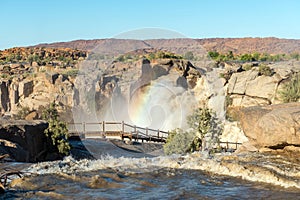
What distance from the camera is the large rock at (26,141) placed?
11.0 metres

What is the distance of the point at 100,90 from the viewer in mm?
26406

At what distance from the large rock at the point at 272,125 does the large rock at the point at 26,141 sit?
617 centimetres

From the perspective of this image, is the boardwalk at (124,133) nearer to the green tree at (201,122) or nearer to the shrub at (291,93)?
the shrub at (291,93)

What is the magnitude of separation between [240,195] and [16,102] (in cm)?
3157

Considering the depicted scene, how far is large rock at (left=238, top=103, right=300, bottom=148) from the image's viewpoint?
7.06 meters

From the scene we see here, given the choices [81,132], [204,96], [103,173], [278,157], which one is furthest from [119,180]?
[204,96]

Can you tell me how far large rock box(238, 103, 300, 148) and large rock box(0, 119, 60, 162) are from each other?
617 centimetres

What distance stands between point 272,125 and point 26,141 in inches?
333

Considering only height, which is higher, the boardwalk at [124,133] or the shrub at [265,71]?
the shrub at [265,71]

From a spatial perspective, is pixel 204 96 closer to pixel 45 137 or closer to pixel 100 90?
pixel 100 90

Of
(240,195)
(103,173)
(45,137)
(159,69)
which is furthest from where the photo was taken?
(159,69)

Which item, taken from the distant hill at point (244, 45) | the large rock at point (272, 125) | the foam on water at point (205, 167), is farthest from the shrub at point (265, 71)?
the distant hill at point (244, 45)

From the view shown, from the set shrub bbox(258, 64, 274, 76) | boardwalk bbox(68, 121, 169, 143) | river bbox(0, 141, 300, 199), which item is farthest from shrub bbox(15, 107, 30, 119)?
river bbox(0, 141, 300, 199)

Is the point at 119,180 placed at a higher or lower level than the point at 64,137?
higher
